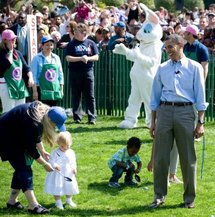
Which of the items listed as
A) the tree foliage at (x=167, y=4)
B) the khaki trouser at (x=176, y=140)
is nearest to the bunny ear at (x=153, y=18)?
the khaki trouser at (x=176, y=140)

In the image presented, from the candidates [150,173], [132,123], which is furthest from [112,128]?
[150,173]

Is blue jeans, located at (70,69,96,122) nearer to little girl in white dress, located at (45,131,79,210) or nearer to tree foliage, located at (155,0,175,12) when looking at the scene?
little girl in white dress, located at (45,131,79,210)

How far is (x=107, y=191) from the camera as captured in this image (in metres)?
11.8

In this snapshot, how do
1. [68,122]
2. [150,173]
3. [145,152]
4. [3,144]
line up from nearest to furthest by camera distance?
1. [3,144]
2. [150,173]
3. [145,152]
4. [68,122]

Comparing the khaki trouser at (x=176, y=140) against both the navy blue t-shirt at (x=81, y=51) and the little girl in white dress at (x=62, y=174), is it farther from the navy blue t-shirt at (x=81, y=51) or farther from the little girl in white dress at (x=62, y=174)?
the navy blue t-shirt at (x=81, y=51)

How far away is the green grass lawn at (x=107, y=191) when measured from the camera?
420 inches

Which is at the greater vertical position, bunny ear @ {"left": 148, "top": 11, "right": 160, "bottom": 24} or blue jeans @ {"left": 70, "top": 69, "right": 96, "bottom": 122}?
bunny ear @ {"left": 148, "top": 11, "right": 160, "bottom": 24}

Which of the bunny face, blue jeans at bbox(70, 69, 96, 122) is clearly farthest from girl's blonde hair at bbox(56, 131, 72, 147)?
blue jeans at bbox(70, 69, 96, 122)

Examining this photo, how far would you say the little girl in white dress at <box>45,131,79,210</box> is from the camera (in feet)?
35.0

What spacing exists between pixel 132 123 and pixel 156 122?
6.14m

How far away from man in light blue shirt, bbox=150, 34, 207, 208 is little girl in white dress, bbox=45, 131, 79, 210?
110cm

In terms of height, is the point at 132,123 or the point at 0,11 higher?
the point at 0,11

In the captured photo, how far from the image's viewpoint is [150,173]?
505 inches

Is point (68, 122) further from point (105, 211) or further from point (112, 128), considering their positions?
point (105, 211)
